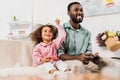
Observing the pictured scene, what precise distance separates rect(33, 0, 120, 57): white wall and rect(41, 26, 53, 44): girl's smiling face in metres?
0.55

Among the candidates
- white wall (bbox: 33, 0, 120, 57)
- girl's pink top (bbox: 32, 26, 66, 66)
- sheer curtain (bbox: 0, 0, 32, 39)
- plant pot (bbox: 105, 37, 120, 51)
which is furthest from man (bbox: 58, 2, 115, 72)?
sheer curtain (bbox: 0, 0, 32, 39)

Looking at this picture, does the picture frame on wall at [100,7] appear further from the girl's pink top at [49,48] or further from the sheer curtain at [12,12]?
the sheer curtain at [12,12]

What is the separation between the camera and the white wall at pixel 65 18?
90.0 inches

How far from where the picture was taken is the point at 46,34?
2.01 m

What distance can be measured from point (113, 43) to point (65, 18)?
74cm

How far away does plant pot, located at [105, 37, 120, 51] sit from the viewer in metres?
1.95

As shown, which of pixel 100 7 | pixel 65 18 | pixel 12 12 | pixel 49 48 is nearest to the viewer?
pixel 49 48

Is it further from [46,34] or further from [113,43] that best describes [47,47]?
[113,43]

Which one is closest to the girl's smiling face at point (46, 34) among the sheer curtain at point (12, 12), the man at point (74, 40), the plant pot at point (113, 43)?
the man at point (74, 40)

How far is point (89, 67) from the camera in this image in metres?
1.73

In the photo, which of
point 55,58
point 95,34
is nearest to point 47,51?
point 55,58

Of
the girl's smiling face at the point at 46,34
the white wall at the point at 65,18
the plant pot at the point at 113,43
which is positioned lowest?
the plant pot at the point at 113,43

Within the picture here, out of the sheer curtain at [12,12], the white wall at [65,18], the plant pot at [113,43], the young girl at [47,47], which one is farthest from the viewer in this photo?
the sheer curtain at [12,12]

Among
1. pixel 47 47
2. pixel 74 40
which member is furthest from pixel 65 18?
pixel 47 47
